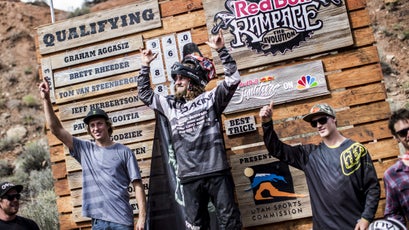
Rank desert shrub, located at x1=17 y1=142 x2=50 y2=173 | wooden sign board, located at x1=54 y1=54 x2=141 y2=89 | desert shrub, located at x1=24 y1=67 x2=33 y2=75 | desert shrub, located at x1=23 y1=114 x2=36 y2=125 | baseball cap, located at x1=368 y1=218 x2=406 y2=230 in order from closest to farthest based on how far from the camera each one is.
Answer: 1. baseball cap, located at x1=368 y1=218 x2=406 y2=230
2. wooden sign board, located at x1=54 y1=54 x2=141 y2=89
3. desert shrub, located at x1=17 y1=142 x2=50 y2=173
4. desert shrub, located at x1=23 y1=114 x2=36 y2=125
5. desert shrub, located at x1=24 y1=67 x2=33 y2=75

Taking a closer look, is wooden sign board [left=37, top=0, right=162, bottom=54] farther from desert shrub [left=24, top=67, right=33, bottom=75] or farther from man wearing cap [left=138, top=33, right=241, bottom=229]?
desert shrub [left=24, top=67, right=33, bottom=75]

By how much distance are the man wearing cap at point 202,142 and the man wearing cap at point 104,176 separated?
21.0 inches

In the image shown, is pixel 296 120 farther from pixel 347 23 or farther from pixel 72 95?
pixel 72 95

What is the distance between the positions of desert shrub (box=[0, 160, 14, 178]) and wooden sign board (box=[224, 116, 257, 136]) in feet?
46.6

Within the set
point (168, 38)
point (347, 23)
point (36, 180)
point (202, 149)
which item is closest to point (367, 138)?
point (347, 23)

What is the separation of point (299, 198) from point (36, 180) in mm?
11098

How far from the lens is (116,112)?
6375 millimetres

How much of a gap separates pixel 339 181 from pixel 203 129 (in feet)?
4.90

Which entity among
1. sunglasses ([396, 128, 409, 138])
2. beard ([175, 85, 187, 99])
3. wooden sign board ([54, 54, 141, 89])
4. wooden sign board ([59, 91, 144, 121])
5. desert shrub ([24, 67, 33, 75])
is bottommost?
sunglasses ([396, 128, 409, 138])

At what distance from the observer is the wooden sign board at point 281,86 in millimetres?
5863

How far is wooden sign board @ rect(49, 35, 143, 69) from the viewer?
6.39 metres

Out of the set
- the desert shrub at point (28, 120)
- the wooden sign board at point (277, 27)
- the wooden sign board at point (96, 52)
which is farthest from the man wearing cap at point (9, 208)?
the desert shrub at point (28, 120)

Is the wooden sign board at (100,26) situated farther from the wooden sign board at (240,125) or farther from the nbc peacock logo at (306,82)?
the nbc peacock logo at (306,82)

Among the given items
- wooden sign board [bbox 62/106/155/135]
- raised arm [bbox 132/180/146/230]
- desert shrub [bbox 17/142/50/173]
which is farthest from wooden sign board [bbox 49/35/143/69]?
desert shrub [bbox 17/142/50/173]
